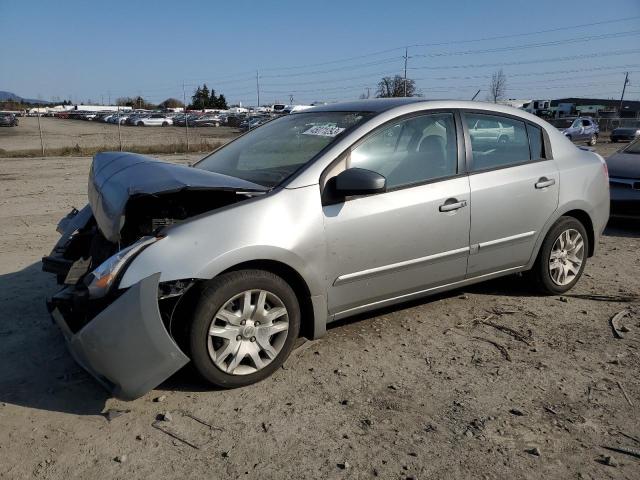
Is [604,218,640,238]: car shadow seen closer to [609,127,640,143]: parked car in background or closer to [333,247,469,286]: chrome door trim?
[333,247,469,286]: chrome door trim

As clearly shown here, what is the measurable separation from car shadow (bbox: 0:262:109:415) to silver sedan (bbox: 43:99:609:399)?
331mm

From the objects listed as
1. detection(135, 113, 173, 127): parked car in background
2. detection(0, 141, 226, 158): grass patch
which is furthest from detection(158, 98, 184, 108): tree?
detection(0, 141, 226, 158): grass patch

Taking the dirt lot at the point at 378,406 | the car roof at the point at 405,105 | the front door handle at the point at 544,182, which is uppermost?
the car roof at the point at 405,105

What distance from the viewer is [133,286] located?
2.90 meters

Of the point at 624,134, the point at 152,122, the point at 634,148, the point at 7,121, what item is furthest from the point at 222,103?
the point at 634,148

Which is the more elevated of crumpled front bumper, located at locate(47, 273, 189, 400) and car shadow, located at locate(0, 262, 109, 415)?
crumpled front bumper, located at locate(47, 273, 189, 400)

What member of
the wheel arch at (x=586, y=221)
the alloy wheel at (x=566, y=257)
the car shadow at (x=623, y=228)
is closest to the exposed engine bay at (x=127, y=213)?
the alloy wheel at (x=566, y=257)

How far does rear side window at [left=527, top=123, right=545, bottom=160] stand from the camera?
461cm

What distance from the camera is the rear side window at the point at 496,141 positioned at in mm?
4242

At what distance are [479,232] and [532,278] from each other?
101cm

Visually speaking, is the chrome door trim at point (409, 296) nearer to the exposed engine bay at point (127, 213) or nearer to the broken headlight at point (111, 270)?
the exposed engine bay at point (127, 213)

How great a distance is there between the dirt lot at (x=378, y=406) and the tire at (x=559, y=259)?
0.27 metres

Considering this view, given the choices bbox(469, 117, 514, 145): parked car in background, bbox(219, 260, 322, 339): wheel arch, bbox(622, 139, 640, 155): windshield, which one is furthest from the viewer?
bbox(622, 139, 640, 155): windshield

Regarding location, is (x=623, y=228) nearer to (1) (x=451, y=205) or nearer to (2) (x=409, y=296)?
(1) (x=451, y=205)
